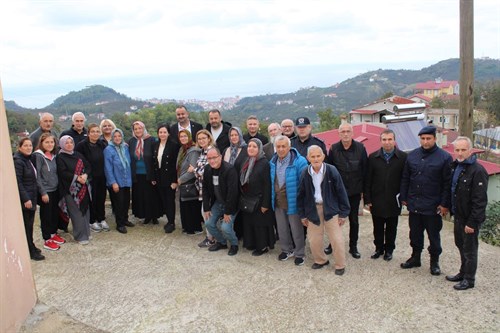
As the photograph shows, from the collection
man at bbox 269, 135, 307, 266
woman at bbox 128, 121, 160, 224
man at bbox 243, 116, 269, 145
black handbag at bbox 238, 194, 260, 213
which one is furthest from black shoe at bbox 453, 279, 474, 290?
woman at bbox 128, 121, 160, 224

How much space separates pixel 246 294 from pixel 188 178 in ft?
7.15

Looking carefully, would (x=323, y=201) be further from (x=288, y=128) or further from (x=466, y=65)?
(x=466, y=65)

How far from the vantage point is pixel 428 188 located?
15.4 ft

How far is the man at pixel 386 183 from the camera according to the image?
500cm

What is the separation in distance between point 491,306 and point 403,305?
856 millimetres

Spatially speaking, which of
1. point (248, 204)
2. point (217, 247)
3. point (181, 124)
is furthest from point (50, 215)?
point (248, 204)

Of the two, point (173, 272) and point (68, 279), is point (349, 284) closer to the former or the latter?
point (173, 272)

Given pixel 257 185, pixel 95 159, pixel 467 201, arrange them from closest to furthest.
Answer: pixel 467 201
pixel 257 185
pixel 95 159

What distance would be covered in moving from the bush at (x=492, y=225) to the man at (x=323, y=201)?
454 cm

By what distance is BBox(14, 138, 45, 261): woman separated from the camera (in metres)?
5.35

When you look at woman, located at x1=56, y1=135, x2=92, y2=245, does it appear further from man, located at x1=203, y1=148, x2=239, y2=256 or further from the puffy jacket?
the puffy jacket

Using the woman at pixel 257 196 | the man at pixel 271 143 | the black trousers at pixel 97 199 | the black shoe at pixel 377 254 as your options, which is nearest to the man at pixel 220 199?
the woman at pixel 257 196

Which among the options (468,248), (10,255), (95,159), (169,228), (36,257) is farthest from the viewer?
(169,228)

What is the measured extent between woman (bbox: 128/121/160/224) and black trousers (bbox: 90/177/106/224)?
1.62 feet
